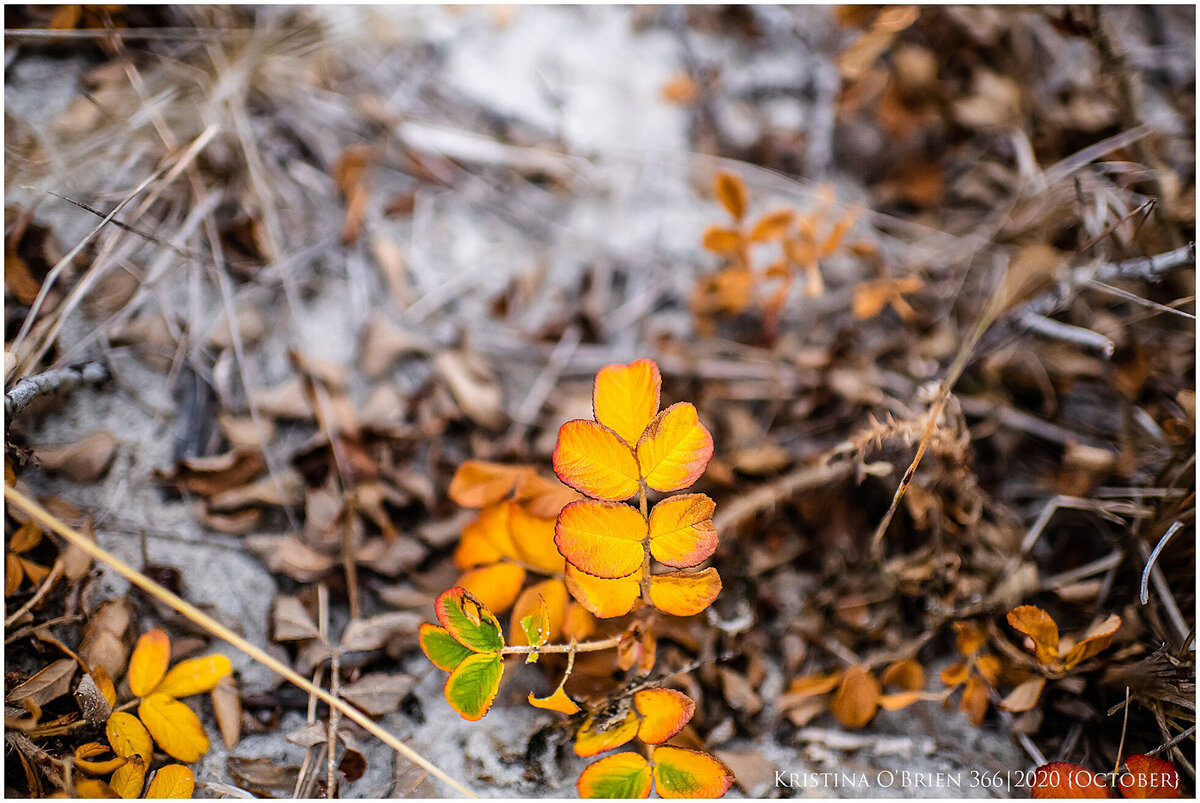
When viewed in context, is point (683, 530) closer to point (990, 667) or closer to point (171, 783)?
point (990, 667)

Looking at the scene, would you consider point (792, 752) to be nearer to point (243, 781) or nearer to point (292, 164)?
point (243, 781)

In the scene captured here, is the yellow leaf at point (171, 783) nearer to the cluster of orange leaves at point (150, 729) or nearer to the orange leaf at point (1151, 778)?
the cluster of orange leaves at point (150, 729)

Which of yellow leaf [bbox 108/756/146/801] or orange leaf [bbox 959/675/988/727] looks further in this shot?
orange leaf [bbox 959/675/988/727]

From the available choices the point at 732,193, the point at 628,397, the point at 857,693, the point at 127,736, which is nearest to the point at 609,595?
the point at 628,397

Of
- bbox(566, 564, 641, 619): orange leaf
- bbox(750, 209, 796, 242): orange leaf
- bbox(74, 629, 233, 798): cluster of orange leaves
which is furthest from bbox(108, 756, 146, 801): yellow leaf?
bbox(750, 209, 796, 242): orange leaf

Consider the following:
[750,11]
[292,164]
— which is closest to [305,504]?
[292,164]

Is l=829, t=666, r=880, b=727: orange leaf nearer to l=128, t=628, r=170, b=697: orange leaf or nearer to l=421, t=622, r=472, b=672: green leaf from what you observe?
l=421, t=622, r=472, b=672: green leaf

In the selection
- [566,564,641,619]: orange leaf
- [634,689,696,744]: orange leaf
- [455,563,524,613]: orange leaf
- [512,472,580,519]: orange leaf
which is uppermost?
[566,564,641,619]: orange leaf
